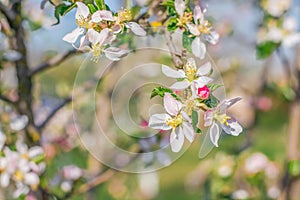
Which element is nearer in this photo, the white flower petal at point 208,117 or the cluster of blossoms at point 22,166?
the white flower petal at point 208,117

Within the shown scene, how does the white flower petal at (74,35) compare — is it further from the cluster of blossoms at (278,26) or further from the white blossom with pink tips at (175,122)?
the cluster of blossoms at (278,26)

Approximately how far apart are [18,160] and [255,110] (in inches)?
47.7

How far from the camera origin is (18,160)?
1331 mm

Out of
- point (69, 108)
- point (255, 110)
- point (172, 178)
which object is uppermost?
point (69, 108)

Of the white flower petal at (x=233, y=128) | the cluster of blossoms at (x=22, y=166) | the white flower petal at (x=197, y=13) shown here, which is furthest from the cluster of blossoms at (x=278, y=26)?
the white flower petal at (x=233, y=128)

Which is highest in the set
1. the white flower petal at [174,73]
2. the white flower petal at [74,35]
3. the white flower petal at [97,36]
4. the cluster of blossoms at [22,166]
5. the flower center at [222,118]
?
the white flower petal at [97,36]

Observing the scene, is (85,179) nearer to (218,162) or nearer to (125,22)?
(218,162)

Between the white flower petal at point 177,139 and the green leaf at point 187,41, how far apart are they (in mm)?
162

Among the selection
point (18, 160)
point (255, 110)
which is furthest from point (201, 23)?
point (255, 110)

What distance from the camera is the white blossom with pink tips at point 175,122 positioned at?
819 millimetres

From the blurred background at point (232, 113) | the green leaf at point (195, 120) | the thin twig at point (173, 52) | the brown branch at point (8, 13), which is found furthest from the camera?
the blurred background at point (232, 113)

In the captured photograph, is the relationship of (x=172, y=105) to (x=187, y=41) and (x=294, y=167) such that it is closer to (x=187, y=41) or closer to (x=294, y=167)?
(x=187, y=41)

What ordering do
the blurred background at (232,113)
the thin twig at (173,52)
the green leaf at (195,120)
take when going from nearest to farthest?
the green leaf at (195,120) → the thin twig at (173,52) → the blurred background at (232,113)

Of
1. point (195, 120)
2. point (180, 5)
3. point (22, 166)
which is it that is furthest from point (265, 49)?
point (195, 120)
